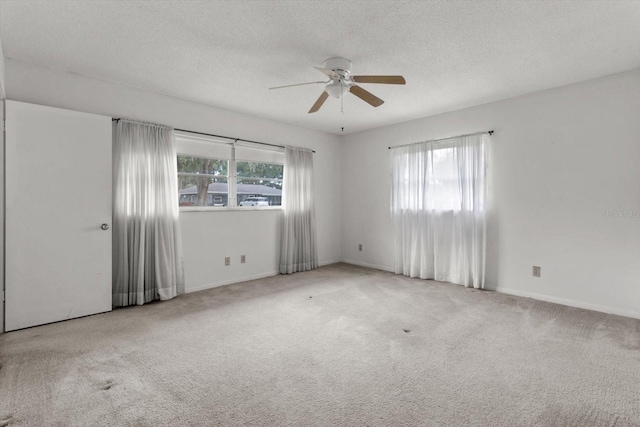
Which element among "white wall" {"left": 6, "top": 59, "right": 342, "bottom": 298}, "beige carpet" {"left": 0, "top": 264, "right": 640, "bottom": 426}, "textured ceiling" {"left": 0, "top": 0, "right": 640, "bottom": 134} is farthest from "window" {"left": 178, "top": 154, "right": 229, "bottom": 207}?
"beige carpet" {"left": 0, "top": 264, "right": 640, "bottom": 426}

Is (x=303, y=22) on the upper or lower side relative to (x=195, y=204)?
upper

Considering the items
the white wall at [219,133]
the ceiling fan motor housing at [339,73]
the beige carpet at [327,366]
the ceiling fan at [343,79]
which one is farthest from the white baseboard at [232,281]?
the ceiling fan motor housing at [339,73]

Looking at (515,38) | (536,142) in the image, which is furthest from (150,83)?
(536,142)

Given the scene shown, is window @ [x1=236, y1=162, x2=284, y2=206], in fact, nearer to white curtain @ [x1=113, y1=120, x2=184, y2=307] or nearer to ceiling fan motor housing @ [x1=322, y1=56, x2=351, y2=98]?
white curtain @ [x1=113, y1=120, x2=184, y2=307]

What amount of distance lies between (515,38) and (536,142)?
1777mm

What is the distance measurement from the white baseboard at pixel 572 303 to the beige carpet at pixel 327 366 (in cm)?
16

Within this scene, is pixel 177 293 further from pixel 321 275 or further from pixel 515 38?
pixel 515 38

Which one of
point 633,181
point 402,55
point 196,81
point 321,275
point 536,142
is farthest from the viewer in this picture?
point 321,275

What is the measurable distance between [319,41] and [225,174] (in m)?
2.62

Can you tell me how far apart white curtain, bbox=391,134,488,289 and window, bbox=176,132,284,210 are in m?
2.11

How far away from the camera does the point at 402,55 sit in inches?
113

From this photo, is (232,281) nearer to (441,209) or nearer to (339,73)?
(339,73)

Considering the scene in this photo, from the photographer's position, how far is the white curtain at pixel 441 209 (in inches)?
171

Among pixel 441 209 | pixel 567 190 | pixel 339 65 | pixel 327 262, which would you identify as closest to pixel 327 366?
pixel 339 65
